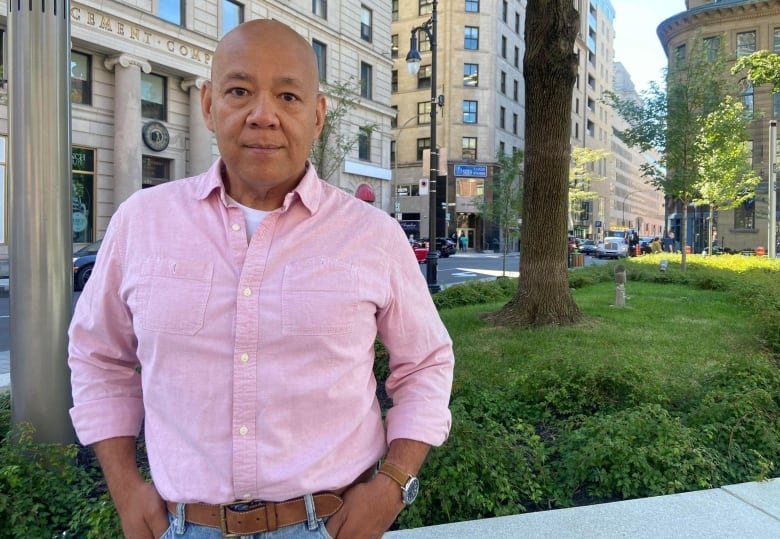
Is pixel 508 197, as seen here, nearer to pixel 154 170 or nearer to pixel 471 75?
pixel 154 170

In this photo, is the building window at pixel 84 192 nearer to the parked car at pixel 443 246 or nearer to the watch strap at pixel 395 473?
the parked car at pixel 443 246

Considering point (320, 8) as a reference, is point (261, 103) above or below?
below

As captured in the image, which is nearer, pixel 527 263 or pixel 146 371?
pixel 146 371

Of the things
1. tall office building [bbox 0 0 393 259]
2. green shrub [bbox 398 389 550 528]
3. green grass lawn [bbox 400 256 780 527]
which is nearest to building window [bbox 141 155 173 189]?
tall office building [bbox 0 0 393 259]

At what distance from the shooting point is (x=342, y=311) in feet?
5.15

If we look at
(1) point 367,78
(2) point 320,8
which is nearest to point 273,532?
(2) point 320,8

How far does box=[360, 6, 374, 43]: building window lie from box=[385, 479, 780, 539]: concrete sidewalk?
3663 centimetres

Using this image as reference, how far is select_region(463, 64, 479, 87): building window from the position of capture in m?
55.8

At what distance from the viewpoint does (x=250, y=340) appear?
1493 mm

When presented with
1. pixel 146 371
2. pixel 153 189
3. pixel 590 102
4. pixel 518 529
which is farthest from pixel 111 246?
pixel 590 102

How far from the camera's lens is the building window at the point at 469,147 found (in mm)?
55781

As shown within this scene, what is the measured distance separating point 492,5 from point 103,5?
41181mm

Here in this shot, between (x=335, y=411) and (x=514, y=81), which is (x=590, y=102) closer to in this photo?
(x=514, y=81)

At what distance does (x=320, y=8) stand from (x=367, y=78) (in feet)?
17.9
